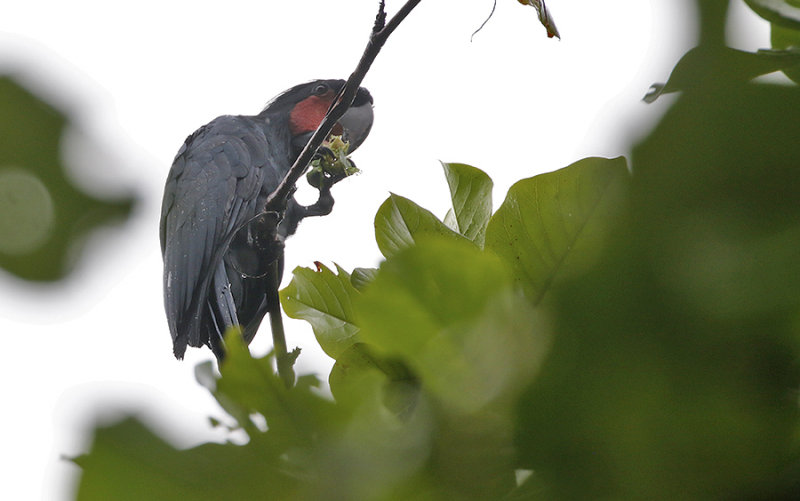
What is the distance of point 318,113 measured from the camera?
14.4 ft

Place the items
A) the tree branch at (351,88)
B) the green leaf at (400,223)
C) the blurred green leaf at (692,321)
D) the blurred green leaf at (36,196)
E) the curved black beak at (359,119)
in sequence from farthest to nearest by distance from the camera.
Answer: the curved black beak at (359,119), the tree branch at (351,88), the green leaf at (400,223), the blurred green leaf at (36,196), the blurred green leaf at (692,321)

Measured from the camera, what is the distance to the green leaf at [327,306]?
0.96 m

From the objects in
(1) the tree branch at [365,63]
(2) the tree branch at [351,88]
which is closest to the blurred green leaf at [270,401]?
(2) the tree branch at [351,88]

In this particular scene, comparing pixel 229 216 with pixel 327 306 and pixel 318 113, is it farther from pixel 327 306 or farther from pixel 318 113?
pixel 327 306

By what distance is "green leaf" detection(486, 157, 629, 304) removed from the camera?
12.5 inches

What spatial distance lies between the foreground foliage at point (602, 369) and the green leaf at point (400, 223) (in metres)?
0.49

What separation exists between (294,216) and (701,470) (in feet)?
10.6

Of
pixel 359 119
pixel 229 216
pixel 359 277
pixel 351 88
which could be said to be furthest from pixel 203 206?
pixel 359 277

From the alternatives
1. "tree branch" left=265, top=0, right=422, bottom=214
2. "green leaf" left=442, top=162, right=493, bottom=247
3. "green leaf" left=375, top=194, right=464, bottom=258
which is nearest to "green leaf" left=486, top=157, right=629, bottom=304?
"green leaf" left=375, top=194, right=464, bottom=258

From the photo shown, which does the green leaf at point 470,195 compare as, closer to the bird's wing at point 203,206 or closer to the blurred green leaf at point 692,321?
the blurred green leaf at point 692,321

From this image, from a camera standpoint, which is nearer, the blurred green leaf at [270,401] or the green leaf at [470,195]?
the blurred green leaf at [270,401]

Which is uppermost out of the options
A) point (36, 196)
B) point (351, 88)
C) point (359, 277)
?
point (351, 88)

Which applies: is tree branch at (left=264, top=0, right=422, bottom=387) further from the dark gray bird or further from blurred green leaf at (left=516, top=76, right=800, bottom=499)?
the dark gray bird

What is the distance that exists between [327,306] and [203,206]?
2764 mm
